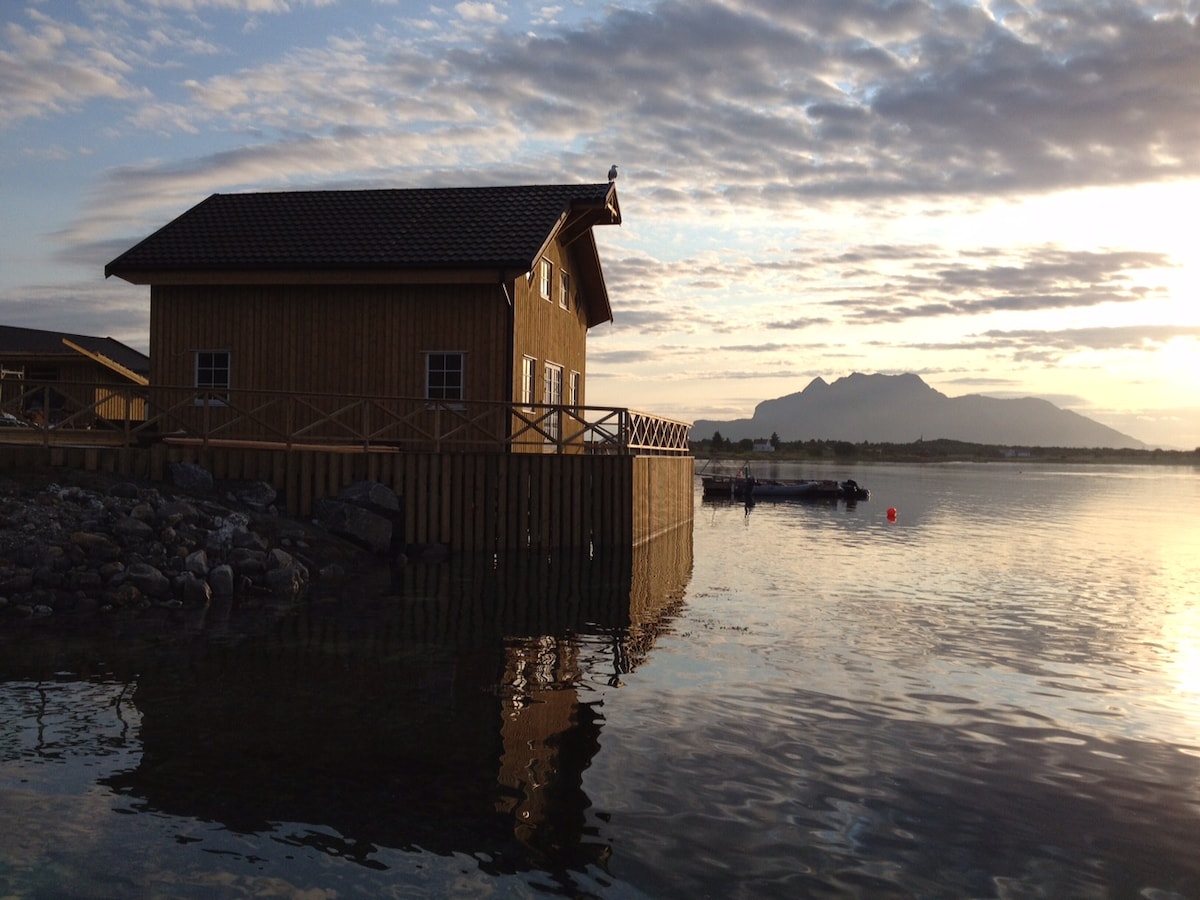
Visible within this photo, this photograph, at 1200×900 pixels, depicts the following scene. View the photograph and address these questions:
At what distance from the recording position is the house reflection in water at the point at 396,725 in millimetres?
6512

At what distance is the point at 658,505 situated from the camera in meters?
26.2

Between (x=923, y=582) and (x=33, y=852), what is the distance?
16993 millimetres

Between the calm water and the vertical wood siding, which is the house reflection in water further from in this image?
the vertical wood siding

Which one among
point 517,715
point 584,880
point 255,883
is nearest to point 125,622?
point 517,715

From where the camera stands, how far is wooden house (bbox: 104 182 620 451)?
2281 cm

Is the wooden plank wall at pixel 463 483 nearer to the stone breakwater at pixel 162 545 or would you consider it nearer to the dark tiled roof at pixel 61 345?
the stone breakwater at pixel 162 545

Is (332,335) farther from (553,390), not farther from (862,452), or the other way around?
(862,452)

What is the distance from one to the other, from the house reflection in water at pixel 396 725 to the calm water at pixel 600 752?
35mm

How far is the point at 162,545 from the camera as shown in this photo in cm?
1544

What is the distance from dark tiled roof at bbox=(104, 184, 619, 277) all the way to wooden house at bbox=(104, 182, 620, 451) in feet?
0.17

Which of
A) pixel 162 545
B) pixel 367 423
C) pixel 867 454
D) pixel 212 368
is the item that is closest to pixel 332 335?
pixel 212 368

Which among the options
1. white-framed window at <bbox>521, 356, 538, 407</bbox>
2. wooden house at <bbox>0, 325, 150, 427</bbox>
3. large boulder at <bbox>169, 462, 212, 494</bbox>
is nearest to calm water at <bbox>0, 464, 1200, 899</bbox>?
large boulder at <bbox>169, 462, 212, 494</bbox>

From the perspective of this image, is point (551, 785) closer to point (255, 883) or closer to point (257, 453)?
point (255, 883)

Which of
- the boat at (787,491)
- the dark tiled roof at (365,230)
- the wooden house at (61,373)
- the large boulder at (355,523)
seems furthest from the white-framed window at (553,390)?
the boat at (787,491)
